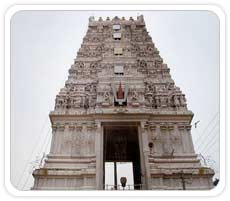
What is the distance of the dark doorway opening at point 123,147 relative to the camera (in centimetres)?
1755

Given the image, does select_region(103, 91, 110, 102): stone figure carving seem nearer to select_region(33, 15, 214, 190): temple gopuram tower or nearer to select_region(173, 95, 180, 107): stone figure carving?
select_region(33, 15, 214, 190): temple gopuram tower

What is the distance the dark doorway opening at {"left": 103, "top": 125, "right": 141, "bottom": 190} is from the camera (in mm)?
17555

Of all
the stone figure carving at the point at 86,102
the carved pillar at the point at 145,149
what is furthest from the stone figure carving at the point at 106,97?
the carved pillar at the point at 145,149

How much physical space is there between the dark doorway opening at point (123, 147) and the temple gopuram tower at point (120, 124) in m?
0.06

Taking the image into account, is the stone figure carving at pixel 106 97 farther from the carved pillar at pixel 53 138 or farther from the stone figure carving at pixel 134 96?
the carved pillar at pixel 53 138

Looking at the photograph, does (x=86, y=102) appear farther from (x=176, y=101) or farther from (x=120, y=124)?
(x=176, y=101)

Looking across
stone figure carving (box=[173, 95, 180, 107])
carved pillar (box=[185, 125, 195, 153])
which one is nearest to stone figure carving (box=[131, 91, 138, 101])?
stone figure carving (box=[173, 95, 180, 107])

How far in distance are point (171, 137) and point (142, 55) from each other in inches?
328

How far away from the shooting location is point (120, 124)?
16391 millimetres

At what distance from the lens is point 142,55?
22.0m

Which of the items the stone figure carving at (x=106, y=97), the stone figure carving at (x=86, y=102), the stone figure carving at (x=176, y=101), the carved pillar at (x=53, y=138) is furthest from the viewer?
the stone figure carving at (x=86, y=102)

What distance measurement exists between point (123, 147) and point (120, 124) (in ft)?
12.9
